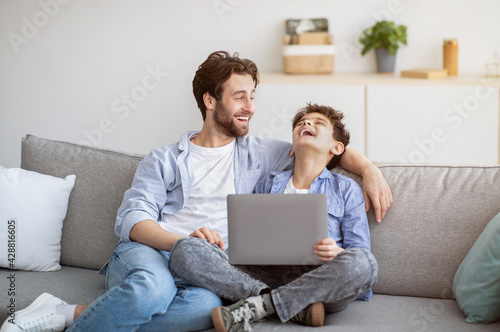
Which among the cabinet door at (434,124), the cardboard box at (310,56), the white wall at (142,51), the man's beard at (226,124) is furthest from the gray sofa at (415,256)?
the white wall at (142,51)

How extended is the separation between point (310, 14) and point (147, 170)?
222 cm

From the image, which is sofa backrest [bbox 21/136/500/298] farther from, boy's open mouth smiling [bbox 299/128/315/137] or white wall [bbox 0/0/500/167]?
white wall [bbox 0/0/500/167]

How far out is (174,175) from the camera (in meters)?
2.33

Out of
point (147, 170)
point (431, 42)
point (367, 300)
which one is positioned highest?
point (431, 42)

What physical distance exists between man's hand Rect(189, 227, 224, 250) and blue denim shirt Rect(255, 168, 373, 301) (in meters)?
0.28

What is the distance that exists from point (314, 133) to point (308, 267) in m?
0.49

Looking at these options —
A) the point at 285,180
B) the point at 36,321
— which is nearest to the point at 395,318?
the point at 285,180

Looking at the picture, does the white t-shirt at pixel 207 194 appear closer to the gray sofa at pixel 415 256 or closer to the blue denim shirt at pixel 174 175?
the blue denim shirt at pixel 174 175

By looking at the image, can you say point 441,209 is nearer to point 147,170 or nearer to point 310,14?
point 147,170

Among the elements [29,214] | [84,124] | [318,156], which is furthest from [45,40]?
[318,156]

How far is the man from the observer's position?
1.88m

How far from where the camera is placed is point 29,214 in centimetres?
238

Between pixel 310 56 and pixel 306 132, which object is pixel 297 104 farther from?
pixel 306 132

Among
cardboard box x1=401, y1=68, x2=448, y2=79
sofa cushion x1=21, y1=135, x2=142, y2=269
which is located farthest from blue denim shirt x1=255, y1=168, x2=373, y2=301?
cardboard box x1=401, y1=68, x2=448, y2=79
